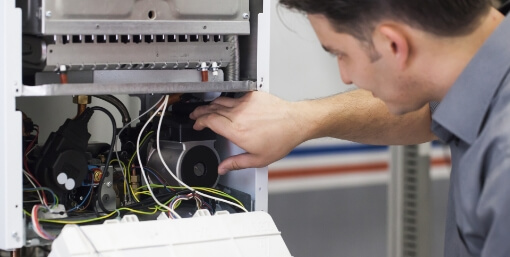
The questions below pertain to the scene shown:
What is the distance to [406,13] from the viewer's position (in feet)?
3.51

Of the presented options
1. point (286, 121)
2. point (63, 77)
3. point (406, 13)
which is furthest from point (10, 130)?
point (406, 13)

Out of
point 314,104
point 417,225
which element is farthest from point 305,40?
point 314,104

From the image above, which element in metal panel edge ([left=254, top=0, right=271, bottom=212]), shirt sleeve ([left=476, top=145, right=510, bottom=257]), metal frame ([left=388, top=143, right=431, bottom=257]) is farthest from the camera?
metal frame ([left=388, top=143, right=431, bottom=257])

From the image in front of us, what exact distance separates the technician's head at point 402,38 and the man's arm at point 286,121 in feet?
1.03

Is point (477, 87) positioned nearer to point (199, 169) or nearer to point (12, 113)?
point (199, 169)

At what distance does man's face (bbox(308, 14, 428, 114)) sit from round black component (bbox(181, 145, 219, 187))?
409 mm

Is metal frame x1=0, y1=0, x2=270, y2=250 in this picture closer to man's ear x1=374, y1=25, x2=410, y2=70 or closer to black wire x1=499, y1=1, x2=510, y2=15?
man's ear x1=374, y1=25, x2=410, y2=70

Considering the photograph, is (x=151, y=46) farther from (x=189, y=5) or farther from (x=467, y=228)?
(x=467, y=228)

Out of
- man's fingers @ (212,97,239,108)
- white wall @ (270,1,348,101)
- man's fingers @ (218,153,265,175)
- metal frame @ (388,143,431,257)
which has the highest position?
man's fingers @ (212,97,239,108)

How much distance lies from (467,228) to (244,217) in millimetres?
428

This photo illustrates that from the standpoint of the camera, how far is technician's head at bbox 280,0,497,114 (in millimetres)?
1073

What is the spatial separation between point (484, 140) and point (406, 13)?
21cm

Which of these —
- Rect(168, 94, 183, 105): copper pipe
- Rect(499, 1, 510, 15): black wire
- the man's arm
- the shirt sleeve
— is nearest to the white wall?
the man's arm

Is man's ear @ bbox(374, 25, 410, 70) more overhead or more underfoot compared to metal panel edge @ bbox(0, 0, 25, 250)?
more overhead
